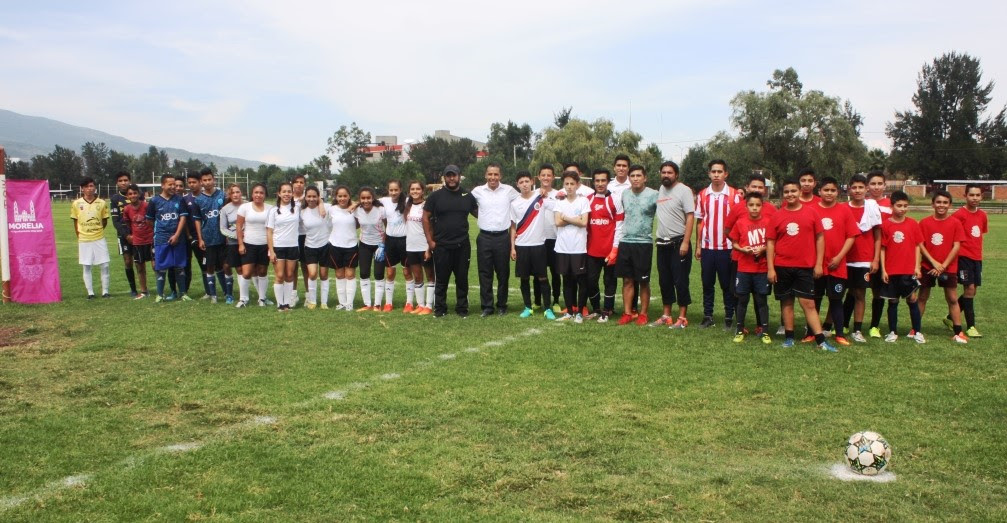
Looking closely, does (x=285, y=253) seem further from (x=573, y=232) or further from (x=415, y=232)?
(x=573, y=232)

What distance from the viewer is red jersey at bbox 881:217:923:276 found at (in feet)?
26.7

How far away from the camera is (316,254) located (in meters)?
10.7

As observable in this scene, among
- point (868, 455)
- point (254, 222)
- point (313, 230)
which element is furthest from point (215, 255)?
point (868, 455)

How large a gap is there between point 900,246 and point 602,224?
339cm

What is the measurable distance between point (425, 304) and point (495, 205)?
6.02 ft

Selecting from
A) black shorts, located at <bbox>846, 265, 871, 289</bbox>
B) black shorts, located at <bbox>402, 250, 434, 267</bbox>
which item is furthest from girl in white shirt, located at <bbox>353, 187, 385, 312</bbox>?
black shorts, located at <bbox>846, 265, 871, 289</bbox>

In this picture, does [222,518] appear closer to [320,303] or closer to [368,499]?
[368,499]

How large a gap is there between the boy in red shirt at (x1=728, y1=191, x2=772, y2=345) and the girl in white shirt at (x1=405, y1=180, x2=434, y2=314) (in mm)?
4150

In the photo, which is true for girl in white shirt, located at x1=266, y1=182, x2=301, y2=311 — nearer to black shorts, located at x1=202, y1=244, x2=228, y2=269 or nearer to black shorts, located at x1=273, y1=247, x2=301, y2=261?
black shorts, located at x1=273, y1=247, x2=301, y2=261

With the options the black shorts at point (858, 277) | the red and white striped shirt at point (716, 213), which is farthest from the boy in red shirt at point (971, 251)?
the red and white striped shirt at point (716, 213)

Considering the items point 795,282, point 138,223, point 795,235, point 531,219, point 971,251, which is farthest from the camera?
point 138,223

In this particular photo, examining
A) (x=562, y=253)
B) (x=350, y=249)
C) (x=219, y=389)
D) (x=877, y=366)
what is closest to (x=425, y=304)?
(x=350, y=249)

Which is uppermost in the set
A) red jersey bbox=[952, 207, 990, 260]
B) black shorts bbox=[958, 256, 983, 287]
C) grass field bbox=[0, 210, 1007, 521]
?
red jersey bbox=[952, 207, 990, 260]

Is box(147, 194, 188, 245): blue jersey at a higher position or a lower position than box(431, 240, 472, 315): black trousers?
higher
